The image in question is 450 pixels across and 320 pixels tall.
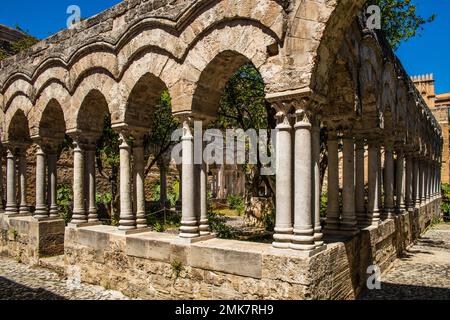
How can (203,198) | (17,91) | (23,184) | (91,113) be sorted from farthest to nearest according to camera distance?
(23,184) → (17,91) → (91,113) → (203,198)

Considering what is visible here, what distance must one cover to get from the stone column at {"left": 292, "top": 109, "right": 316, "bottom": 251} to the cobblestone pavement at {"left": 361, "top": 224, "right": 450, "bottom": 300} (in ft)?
7.85

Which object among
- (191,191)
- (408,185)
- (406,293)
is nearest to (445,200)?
(408,185)

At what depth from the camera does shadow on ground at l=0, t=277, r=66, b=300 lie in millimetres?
6168

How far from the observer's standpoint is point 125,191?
260 inches

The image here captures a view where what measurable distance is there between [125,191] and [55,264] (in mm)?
2453

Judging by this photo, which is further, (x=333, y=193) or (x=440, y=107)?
(x=440, y=107)

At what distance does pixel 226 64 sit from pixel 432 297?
192 inches

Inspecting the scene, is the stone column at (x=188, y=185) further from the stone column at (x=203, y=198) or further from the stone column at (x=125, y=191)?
the stone column at (x=125, y=191)

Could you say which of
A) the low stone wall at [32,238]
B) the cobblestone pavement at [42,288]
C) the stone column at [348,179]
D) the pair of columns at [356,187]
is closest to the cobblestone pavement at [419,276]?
the pair of columns at [356,187]

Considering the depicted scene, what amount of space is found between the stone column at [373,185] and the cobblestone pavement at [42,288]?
480 cm

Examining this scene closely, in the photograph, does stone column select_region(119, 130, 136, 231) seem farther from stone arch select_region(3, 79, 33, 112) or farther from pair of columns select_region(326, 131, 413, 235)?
stone arch select_region(3, 79, 33, 112)

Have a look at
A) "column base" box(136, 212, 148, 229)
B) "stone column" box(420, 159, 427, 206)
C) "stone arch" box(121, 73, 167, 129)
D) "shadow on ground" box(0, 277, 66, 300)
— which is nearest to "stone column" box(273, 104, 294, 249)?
"stone arch" box(121, 73, 167, 129)

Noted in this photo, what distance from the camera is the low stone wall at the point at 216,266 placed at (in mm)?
4406

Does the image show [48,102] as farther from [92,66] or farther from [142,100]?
[142,100]
